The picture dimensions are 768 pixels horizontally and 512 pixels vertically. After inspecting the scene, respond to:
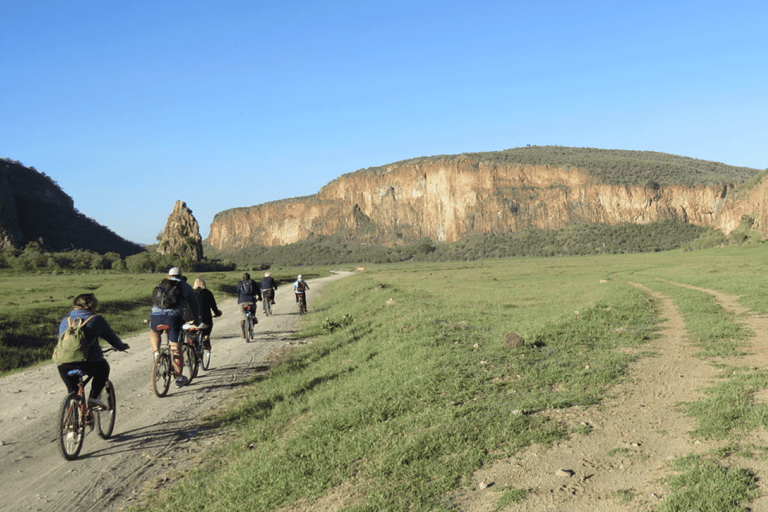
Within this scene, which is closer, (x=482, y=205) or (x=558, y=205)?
(x=558, y=205)

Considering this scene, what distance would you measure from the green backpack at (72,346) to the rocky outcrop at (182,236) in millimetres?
102501

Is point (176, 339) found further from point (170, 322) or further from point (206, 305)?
point (206, 305)

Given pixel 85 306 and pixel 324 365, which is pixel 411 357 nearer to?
pixel 324 365

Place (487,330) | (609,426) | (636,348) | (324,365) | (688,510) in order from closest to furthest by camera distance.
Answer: (688,510) < (609,426) < (636,348) < (324,365) < (487,330)

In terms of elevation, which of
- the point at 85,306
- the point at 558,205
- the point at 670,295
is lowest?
the point at 670,295

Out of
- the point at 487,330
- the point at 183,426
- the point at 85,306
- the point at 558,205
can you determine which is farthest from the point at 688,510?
the point at 558,205

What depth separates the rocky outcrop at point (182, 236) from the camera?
10644 cm

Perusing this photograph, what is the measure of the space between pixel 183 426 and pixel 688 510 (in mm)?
6828

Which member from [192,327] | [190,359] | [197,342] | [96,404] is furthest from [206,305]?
[96,404]

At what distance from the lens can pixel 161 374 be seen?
9.89 metres

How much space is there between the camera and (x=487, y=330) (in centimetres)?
1465

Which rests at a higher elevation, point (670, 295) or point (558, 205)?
point (558, 205)

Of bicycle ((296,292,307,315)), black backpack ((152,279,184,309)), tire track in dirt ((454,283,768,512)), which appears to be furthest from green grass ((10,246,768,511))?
bicycle ((296,292,307,315))

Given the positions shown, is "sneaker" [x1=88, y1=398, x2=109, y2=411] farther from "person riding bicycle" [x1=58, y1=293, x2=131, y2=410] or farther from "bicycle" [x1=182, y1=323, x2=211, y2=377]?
"bicycle" [x1=182, y1=323, x2=211, y2=377]
